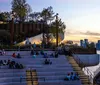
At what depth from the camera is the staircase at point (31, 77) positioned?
25.7 metres

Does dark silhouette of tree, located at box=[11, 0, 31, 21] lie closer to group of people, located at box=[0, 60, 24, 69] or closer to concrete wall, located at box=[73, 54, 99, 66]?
concrete wall, located at box=[73, 54, 99, 66]

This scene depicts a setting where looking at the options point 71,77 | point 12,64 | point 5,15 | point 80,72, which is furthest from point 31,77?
point 5,15

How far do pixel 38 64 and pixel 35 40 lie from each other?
18329 mm

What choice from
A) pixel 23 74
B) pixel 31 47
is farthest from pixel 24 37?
pixel 23 74

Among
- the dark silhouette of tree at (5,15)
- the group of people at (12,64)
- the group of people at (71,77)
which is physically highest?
the dark silhouette of tree at (5,15)

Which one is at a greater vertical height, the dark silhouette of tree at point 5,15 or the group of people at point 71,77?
the dark silhouette of tree at point 5,15

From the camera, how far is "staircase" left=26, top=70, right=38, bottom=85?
25719 mm

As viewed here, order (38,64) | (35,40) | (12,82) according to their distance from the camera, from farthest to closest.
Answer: (35,40)
(38,64)
(12,82)

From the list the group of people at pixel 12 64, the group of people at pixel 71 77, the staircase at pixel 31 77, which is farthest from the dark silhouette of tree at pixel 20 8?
the group of people at pixel 71 77

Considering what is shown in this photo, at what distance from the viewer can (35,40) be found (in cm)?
4906

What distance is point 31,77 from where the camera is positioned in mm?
26891

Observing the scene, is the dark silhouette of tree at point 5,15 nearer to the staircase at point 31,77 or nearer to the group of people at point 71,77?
the staircase at point 31,77

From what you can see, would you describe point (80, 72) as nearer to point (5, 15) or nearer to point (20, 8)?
point (20, 8)

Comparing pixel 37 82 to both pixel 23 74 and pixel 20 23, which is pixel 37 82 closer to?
pixel 23 74
